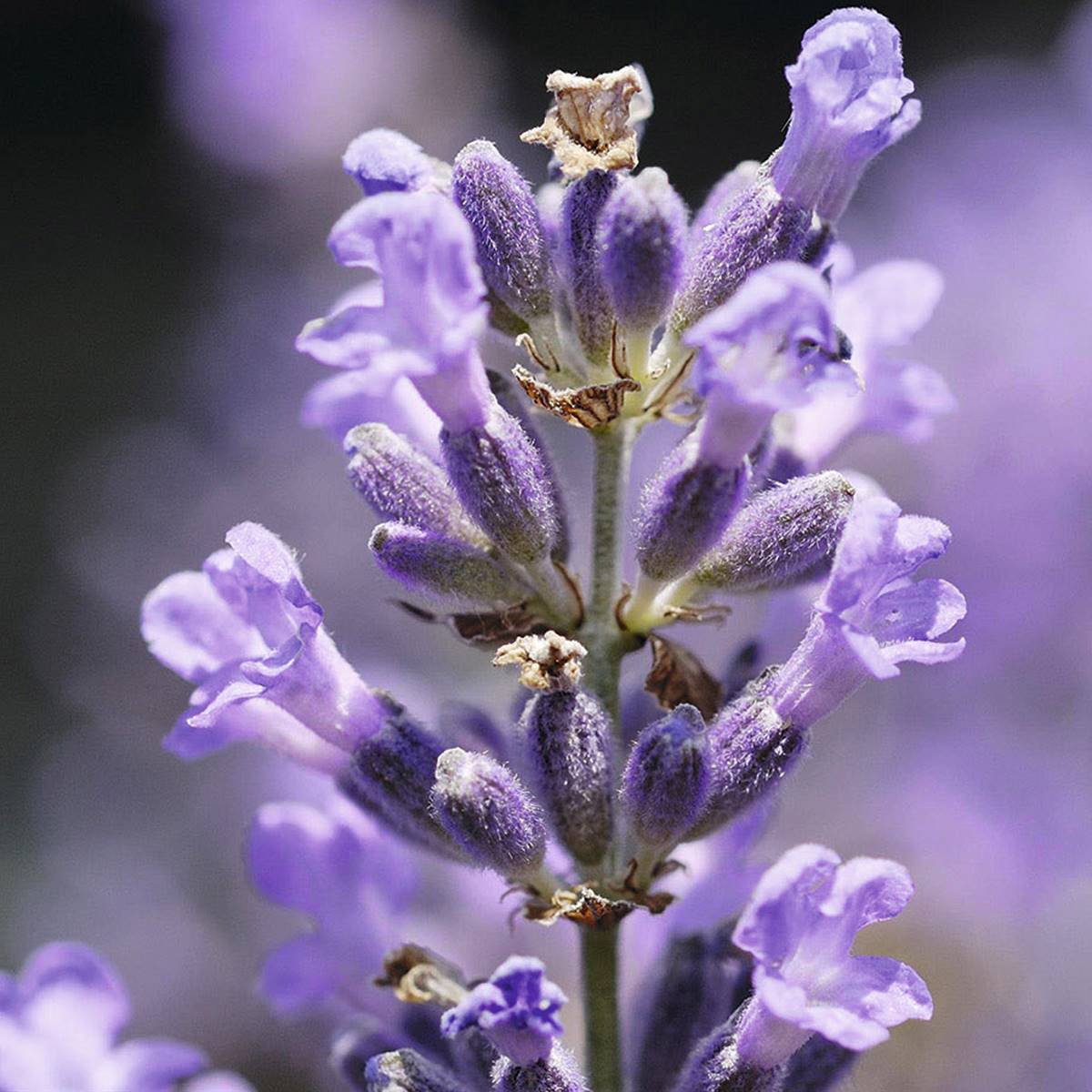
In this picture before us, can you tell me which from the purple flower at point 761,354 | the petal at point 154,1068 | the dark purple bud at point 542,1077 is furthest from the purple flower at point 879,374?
the petal at point 154,1068

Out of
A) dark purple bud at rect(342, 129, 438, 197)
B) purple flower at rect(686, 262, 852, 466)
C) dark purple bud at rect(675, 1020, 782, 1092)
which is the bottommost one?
dark purple bud at rect(675, 1020, 782, 1092)

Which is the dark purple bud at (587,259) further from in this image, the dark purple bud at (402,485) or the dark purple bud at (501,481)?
the dark purple bud at (402,485)

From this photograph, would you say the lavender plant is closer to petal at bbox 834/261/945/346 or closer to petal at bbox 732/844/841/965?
petal at bbox 732/844/841/965

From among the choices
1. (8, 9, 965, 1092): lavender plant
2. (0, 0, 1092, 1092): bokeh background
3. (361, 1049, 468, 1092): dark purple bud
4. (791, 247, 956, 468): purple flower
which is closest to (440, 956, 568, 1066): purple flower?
(8, 9, 965, 1092): lavender plant

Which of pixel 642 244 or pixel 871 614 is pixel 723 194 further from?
pixel 871 614

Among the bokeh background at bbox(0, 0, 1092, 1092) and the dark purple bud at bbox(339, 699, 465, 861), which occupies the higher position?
the bokeh background at bbox(0, 0, 1092, 1092)

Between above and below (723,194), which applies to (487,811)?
below

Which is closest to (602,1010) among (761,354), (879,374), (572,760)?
(572,760)
